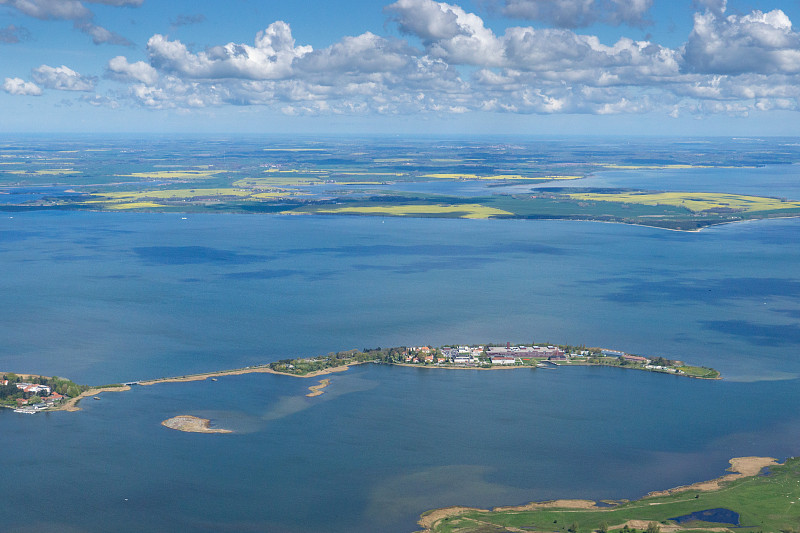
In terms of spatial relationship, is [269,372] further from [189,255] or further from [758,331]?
[189,255]

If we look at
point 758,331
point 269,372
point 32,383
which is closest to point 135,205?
point 32,383

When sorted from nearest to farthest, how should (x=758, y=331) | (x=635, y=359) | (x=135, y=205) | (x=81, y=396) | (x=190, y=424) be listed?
(x=190, y=424) < (x=81, y=396) < (x=635, y=359) < (x=758, y=331) < (x=135, y=205)

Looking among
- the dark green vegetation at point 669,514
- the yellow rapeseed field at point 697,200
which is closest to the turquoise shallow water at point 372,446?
the dark green vegetation at point 669,514

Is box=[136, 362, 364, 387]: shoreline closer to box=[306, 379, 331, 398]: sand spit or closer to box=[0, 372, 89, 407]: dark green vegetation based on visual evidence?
box=[306, 379, 331, 398]: sand spit

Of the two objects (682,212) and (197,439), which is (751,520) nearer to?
(197,439)

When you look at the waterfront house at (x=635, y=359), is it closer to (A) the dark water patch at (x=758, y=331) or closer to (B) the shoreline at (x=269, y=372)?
(B) the shoreline at (x=269, y=372)
